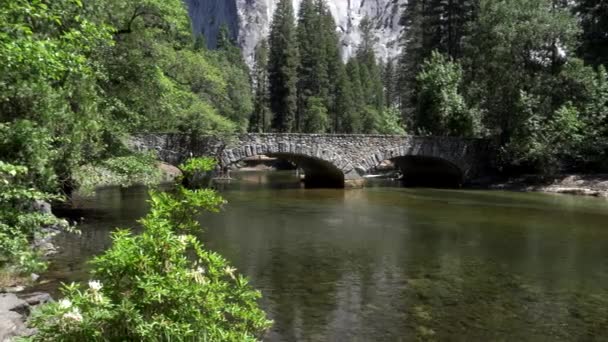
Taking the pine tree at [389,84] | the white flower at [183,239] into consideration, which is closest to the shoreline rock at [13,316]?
the white flower at [183,239]

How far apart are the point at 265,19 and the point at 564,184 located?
85.5m

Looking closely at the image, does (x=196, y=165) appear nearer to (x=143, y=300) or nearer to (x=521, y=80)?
(x=143, y=300)

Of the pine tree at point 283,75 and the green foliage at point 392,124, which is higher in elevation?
the pine tree at point 283,75

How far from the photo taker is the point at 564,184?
28.9 m

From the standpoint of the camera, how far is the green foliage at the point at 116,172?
14992 mm

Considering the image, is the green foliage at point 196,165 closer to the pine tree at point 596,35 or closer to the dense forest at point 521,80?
the dense forest at point 521,80

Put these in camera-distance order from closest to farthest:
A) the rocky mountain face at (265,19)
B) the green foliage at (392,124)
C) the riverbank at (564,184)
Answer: the riverbank at (564,184) < the green foliage at (392,124) < the rocky mountain face at (265,19)

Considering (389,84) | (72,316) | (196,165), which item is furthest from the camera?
(389,84)

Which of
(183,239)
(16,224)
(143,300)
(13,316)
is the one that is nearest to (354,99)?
(16,224)

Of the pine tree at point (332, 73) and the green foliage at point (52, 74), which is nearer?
the green foliage at point (52, 74)

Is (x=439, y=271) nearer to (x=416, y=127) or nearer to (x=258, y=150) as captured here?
(x=258, y=150)

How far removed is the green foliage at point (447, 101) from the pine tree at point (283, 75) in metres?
18.5

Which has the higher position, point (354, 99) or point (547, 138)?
point (354, 99)

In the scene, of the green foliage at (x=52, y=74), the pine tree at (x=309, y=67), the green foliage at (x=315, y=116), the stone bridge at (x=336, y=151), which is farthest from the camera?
the pine tree at (x=309, y=67)
